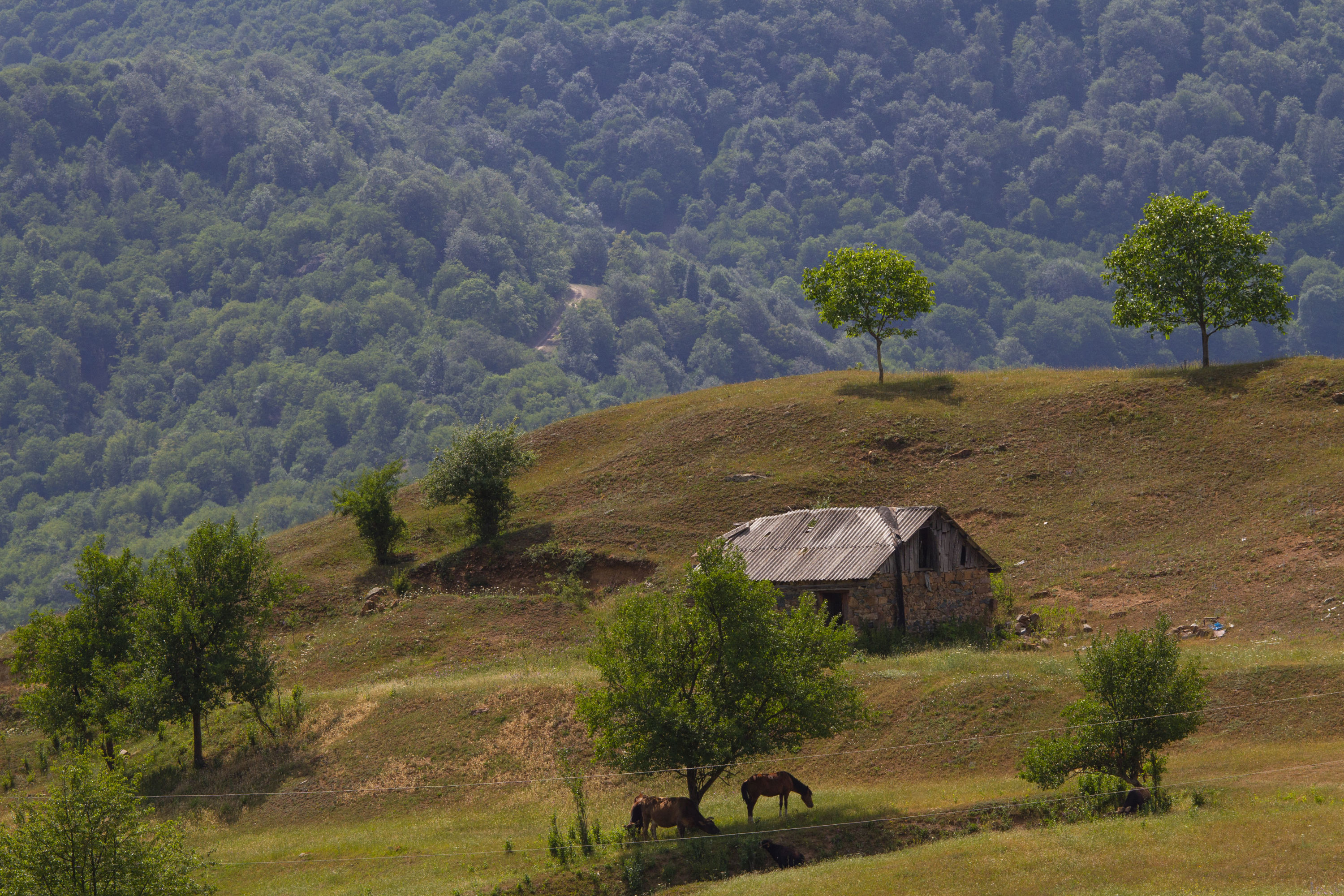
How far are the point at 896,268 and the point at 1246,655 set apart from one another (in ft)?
147

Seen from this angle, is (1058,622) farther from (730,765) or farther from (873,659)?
(730,765)

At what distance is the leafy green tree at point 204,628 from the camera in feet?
166

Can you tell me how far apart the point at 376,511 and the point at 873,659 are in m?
33.2

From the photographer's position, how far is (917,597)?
177ft

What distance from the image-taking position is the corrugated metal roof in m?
53.4

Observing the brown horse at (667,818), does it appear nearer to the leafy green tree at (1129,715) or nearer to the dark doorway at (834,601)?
the leafy green tree at (1129,715)

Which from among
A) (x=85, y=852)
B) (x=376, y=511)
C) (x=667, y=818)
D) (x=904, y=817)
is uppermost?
(x=376, y=511)

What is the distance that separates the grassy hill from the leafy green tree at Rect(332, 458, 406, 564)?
1769mm

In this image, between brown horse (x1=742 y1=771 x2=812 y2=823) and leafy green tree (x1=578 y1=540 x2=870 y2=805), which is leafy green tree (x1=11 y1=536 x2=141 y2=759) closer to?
leafy green tree (x1=578 y1=540 x2=870 y2=805)

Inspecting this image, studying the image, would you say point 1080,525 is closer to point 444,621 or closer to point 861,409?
point 861,409

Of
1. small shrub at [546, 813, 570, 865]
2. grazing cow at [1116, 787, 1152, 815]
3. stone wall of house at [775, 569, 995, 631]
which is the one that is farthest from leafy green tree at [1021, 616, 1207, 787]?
stone wall of house at [775, 569, 995, 631]

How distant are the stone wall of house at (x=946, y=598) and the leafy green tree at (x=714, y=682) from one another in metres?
17.4

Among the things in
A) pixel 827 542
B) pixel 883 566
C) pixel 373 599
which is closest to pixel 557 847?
pixel 883 566

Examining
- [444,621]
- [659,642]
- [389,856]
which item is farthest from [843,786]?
[444,621]
